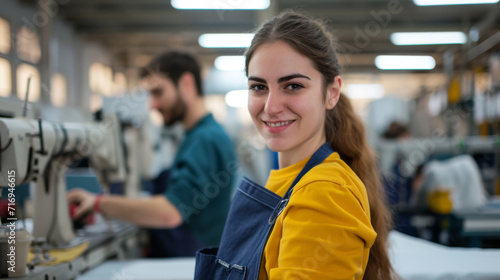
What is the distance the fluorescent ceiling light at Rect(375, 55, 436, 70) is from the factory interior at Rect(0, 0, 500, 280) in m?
0.05

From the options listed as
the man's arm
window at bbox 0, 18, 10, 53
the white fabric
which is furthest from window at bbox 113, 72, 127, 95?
the man's arm

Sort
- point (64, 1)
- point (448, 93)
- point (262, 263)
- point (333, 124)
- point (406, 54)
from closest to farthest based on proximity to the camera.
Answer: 1. point (262, 263)
2. point (333, 124)
3. point (448, 93)
4. point (64, 1)
5. point (406, 54)

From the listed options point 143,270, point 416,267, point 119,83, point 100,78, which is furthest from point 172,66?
point 119,83

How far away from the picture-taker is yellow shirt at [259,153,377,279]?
66cm

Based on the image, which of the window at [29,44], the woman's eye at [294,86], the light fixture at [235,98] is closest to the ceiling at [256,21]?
the window at [29,44]

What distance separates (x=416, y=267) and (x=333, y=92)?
84 centimetres

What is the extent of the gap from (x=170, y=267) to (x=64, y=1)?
6385 millimetres

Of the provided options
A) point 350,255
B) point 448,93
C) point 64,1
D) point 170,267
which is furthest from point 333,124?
point 64,1

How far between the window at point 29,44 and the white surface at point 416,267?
5700 millimetres

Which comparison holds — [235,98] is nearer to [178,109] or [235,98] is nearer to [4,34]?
[4,34]

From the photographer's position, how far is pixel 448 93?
5039mm

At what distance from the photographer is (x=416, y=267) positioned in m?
1.37

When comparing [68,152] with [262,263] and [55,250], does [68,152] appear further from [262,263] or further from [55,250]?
[262,263]

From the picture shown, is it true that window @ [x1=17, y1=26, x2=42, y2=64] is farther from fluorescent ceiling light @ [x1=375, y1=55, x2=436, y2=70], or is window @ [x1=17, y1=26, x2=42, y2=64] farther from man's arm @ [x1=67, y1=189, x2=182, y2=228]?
fluorescent ceiling light @ [x1=375, y1=55, x2=436, y2=70]
